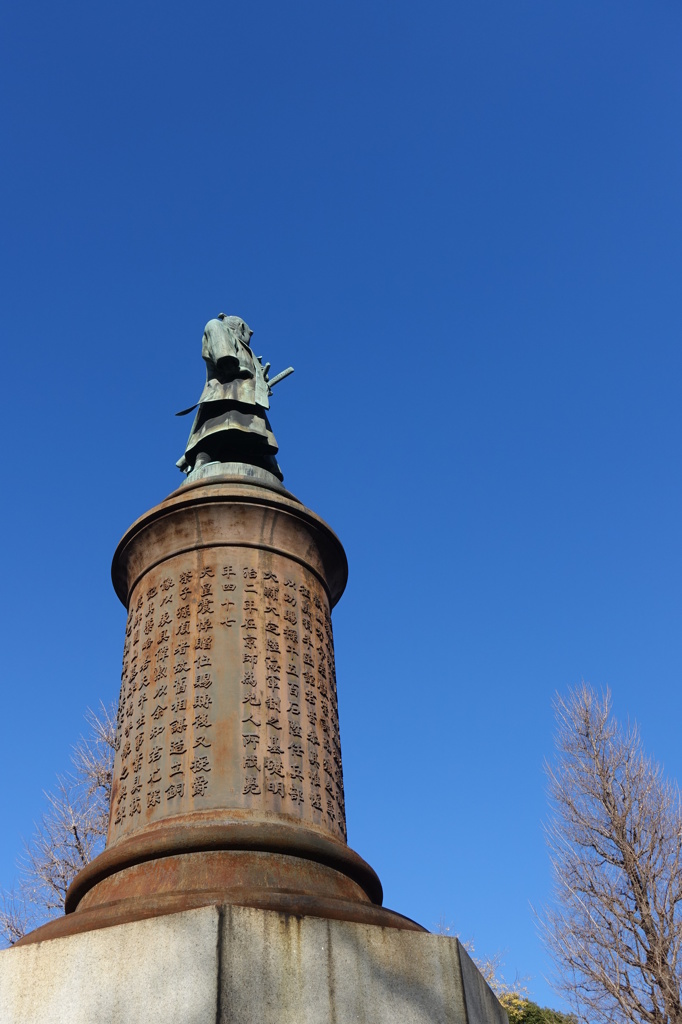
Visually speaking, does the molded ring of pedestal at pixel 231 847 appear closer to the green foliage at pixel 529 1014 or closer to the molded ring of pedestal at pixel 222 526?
the molded ring of pedestal at pixel 222 526

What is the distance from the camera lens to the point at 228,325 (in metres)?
8.91

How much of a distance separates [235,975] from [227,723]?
5.96 feet

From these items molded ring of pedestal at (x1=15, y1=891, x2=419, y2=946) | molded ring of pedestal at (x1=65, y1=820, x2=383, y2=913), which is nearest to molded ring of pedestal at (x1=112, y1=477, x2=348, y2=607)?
molded ring of pedestal at (x1=65, y1=820, x2=383, y2=913)

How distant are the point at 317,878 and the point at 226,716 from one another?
3.88ft

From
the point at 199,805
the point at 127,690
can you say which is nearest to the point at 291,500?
the point at 127,690

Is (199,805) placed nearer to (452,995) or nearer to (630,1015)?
(452,995)

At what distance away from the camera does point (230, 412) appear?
8.33 meters

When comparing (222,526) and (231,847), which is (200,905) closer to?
(231,847)

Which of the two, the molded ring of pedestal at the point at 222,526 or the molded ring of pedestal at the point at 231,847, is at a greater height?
the molded ring of pedestal at the point at 222,526

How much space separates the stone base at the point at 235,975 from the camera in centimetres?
451

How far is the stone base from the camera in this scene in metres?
4.51

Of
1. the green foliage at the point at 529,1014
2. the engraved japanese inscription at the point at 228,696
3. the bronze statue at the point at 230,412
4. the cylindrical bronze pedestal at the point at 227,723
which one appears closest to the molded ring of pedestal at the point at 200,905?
the cylindrical bronze pedestal at the point at 227,723

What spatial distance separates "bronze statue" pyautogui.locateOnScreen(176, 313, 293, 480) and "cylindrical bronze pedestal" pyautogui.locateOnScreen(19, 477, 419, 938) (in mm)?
703

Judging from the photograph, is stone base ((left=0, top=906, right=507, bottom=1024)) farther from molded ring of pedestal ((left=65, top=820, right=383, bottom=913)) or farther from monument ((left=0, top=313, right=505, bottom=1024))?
molded ring of pedestal ((left=65, top=820, right=383, bottom=913))
